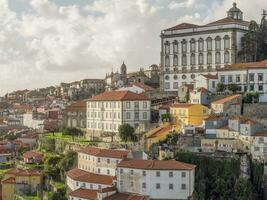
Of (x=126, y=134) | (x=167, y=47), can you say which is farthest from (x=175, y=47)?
(x=126, y=134)

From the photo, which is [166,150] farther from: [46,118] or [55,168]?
[46,118]

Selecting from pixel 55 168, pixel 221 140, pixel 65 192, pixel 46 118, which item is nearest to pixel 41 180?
pixel 55 168

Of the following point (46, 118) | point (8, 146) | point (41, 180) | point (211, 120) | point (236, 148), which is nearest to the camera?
point (236, 148)

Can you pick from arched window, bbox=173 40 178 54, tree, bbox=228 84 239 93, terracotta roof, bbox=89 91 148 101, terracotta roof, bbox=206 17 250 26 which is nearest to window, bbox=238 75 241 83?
tree, bbox=228 84 239 93

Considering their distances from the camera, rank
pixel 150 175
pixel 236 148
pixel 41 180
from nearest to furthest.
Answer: pixel 150 175
pixel 236 148
pixel 41 180

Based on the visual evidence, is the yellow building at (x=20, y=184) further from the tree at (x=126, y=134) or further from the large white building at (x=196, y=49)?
the large white building at (x=196, y=49)

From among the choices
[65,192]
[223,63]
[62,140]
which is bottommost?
[65,192]
